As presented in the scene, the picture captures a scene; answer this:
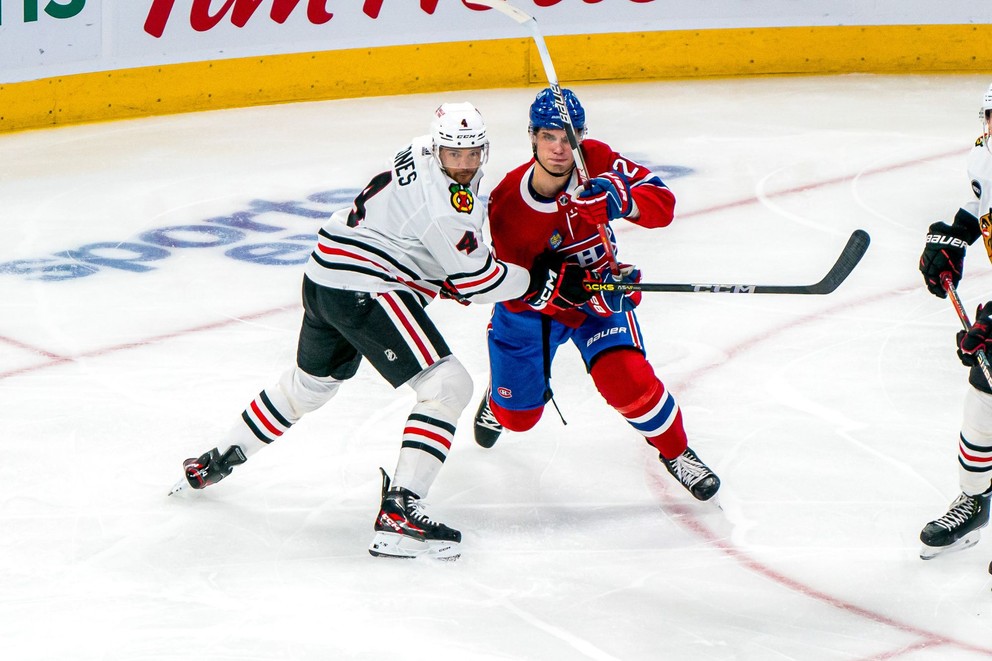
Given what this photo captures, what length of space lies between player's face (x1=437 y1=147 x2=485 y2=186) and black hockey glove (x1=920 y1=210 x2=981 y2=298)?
40.1 inches

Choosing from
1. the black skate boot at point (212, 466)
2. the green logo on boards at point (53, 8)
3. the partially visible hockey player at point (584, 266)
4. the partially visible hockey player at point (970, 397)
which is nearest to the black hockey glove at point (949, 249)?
the partially visible hockey player at point (970, 397)

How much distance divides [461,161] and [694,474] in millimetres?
960

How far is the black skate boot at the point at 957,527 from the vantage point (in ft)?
9.87

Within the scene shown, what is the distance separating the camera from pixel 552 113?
3150 mm

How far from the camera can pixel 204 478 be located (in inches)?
133

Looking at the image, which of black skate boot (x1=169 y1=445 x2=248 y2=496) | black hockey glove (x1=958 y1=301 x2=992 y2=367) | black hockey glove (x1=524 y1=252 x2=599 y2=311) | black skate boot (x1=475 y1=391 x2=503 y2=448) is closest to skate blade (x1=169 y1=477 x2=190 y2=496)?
black skate boot (x1=169 y1=445 x2=248 y2=496)

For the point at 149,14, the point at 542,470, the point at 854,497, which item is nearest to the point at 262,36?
the point at 149,14

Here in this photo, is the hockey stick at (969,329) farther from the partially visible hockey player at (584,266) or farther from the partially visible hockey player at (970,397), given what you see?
the partially visible hockey player at (584,266)

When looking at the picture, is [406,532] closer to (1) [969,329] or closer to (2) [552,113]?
(2) [552,113]

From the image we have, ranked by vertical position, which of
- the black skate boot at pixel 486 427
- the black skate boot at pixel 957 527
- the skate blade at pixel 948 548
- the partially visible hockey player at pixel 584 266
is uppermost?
the partially visible hockey player at pixel 584 266

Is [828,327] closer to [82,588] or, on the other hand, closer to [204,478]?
[204,478]

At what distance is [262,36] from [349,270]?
4647 millimetres

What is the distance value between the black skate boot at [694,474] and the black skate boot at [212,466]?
106 centimetres

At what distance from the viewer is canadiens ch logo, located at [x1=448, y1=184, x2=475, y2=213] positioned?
300cm
